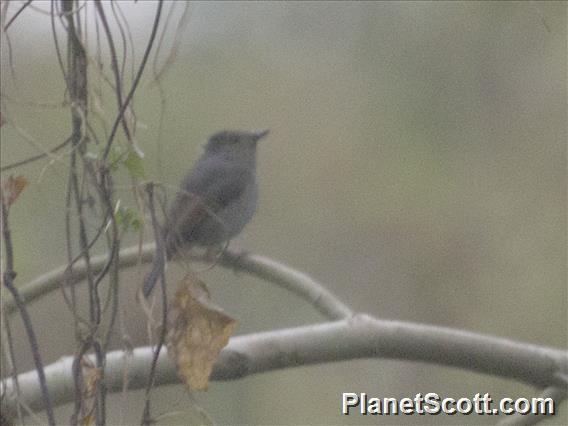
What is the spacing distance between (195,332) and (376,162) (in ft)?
21.0

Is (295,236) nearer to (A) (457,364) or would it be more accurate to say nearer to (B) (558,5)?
(B) (558,5)

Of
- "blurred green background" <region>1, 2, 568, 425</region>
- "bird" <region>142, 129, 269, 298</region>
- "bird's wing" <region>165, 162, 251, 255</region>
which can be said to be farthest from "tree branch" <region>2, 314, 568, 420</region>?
"blurred green background" <region>1, 2, 568, 425</region>

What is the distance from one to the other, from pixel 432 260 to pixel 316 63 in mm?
1767

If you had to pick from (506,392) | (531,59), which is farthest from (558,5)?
(506,392)

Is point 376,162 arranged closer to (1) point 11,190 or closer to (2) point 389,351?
(2) point 389,351

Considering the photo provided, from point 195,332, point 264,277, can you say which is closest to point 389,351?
point 264,277

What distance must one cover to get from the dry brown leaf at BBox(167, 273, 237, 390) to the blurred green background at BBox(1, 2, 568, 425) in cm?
488

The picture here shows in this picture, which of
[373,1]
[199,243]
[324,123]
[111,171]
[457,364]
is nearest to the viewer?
[111,171]

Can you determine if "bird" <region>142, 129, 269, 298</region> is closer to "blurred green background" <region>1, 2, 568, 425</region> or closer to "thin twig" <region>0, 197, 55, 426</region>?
"blurred green background" <region>1, 2, 568, 425</region>

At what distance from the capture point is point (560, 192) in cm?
773

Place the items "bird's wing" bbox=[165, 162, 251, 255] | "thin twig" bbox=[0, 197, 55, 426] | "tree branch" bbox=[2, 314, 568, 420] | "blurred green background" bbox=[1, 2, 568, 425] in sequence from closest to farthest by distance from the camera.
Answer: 1. "thin twig" bbox=[0, 197, 55, 426]
2. "tree branch" bbox=[2, 314, 568, 420]
3. "bird's wing" bbox=[165, 162, 251, 255]
4. "blurred green background" bbox=[1, 2, 568, 425]

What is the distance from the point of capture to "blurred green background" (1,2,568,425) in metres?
7.01

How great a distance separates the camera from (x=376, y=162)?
8.21 meters

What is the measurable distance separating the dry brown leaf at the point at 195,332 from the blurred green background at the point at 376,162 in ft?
16.0
